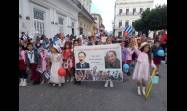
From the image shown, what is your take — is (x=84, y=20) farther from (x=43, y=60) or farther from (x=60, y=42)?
(x=43, y=60)

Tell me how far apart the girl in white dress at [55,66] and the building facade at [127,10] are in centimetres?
8031

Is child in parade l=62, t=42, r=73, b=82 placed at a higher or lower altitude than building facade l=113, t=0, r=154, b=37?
lower

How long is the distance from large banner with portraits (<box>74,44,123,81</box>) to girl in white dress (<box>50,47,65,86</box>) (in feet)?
1.75

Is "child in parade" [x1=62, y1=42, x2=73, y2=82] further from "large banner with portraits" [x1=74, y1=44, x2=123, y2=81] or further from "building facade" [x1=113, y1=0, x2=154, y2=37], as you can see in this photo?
"building facade" [x1=113, y1=0, x2=154, y2=37]

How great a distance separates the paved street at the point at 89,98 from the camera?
6.68m

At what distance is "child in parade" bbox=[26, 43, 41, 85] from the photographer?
9602mm

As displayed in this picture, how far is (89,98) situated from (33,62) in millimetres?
3092

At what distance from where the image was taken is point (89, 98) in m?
7.57

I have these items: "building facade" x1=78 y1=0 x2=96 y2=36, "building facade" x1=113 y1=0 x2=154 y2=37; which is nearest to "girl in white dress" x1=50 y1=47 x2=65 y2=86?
"building facade" x1=78 y1=0 x2=96 y2=36

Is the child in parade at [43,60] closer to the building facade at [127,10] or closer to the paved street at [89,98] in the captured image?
the paved street at [89,98]

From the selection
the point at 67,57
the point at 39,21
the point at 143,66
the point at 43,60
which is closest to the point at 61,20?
the point at 39,21

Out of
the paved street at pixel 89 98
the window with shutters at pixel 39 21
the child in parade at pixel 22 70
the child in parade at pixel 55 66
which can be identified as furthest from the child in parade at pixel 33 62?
the window with shutters at pixel 39 21

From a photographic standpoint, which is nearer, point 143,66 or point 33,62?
point 143,66
